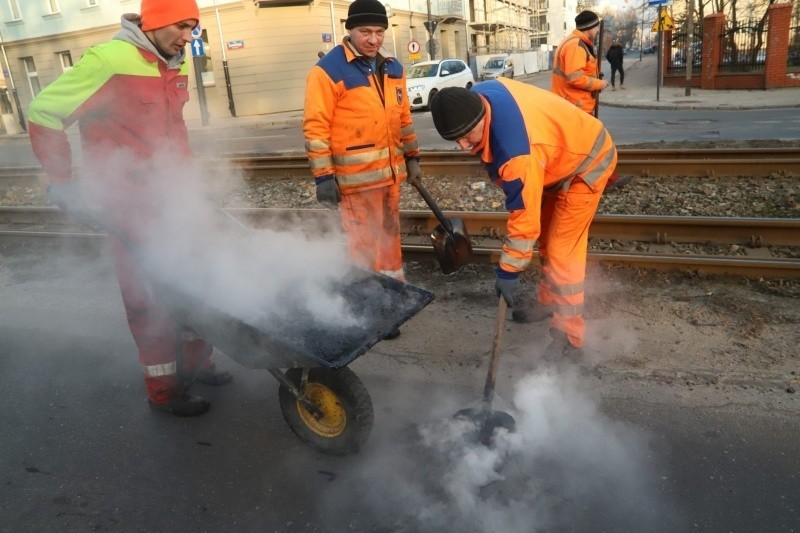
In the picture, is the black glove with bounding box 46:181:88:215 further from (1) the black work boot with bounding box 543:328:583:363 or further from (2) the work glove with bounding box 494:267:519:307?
(1) the black work boot with bounding box 543:328:583:363

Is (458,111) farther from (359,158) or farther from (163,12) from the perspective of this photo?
(163,12)

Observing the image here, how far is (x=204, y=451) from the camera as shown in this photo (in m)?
3.05

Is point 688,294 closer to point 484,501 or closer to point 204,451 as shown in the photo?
point 484,501

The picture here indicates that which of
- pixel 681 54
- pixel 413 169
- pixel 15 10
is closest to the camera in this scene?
pixel 413 169

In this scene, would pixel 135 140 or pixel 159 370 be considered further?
pixel 159 370

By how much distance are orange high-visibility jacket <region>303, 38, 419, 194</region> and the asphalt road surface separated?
49.2 inches

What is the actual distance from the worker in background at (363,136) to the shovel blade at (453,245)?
1.23 ft

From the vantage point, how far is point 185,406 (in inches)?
130

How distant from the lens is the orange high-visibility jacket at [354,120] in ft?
11.7

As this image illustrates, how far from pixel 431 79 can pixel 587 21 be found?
12657 mm

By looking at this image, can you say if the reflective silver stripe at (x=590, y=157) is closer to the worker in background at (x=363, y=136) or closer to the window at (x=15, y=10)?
the worker in background at (x=363, y=136)

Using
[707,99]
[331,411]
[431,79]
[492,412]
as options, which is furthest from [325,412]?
[707,99]


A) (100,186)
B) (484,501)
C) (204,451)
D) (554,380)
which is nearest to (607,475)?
(484,501)

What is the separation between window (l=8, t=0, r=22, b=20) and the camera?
26.1 m
